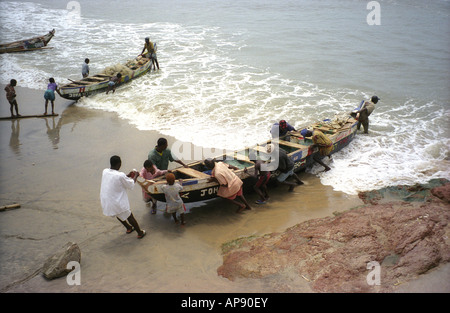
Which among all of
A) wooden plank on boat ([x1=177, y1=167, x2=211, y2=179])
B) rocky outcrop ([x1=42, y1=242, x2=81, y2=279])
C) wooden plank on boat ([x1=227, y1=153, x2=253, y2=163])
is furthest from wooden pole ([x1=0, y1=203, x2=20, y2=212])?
wooden plank on boat ([x1=227, y1=153, x2=253, y2=163])

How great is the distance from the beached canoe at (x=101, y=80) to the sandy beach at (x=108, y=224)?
123 inches

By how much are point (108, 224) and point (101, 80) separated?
9398 millimetres

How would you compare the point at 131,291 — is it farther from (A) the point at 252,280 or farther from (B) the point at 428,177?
(B) the point at 428,177

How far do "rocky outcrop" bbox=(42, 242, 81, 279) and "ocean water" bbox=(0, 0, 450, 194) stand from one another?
5516 mm

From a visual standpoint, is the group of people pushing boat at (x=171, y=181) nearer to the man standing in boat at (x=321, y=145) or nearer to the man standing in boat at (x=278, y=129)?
the man standing in boat at (x=321, y=145)

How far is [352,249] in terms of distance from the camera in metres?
5.38

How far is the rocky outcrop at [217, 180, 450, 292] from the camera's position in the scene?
482 cm

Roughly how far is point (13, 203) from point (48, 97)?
229 inches

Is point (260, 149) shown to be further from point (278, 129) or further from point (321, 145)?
point (321, 145)

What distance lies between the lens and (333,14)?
30.6 m

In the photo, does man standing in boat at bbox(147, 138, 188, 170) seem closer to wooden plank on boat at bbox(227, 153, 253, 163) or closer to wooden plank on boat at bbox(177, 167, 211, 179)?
wooden plank on boat at bbox(177, 167, 211, 179)

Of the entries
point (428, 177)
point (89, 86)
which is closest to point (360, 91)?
point (428, 177)

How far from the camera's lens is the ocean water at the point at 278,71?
1050 centimetres

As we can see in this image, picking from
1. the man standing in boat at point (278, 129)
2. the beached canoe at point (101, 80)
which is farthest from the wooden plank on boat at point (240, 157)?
the beached canoe at point (101, 80)
